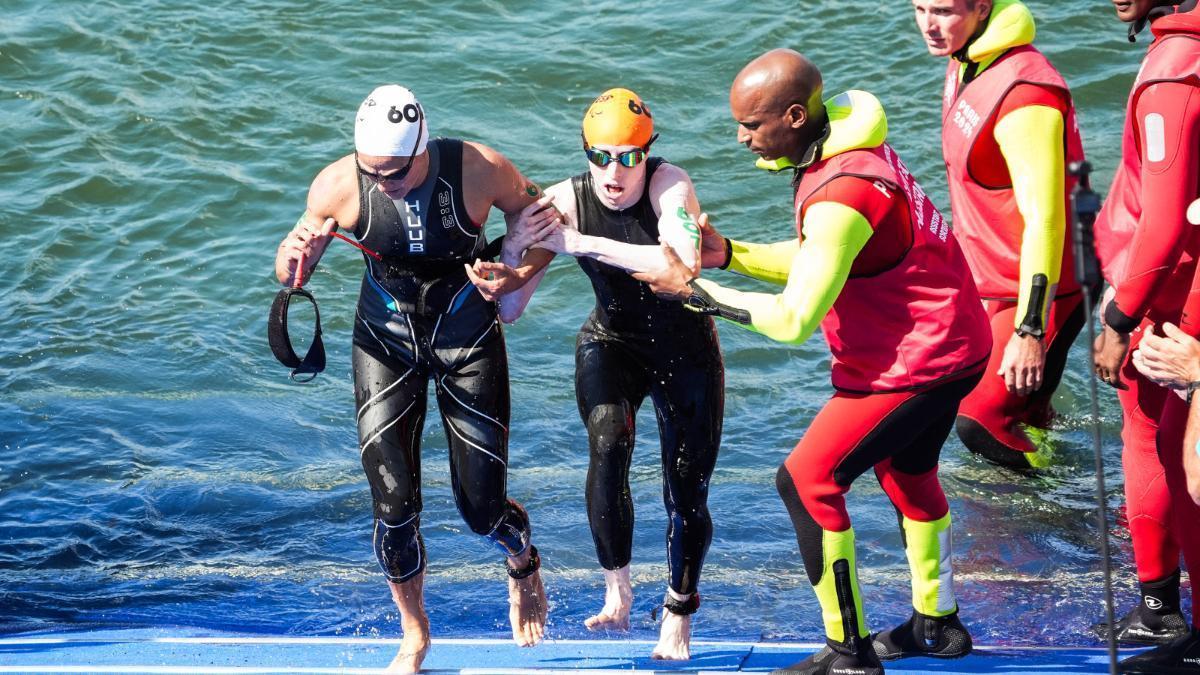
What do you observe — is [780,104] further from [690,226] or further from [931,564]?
[931,564]

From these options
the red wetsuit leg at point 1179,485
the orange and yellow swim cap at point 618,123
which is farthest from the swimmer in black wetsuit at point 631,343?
the red wetsuit leg at point 1179,485

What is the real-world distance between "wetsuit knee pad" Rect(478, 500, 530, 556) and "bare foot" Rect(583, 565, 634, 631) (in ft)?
1.14

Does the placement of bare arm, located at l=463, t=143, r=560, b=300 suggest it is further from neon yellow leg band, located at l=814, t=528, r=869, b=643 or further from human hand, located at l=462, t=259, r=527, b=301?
neon yellow leg band, located at l=814, t=528, r=869, b=643

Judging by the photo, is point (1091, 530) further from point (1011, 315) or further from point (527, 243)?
point (527, 243)

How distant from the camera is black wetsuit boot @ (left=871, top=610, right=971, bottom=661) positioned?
203 inches

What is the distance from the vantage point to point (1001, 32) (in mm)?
5891

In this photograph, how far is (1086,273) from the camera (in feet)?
11.6

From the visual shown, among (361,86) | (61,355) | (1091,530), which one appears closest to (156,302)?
(61,355)

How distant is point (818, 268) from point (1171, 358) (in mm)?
1087

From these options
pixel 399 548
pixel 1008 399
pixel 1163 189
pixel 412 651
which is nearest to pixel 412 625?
pixel 412 651

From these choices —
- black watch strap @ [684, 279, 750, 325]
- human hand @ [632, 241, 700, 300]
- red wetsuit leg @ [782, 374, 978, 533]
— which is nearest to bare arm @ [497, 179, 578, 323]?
Answer: human hand @ [632, 241, 700, 300]

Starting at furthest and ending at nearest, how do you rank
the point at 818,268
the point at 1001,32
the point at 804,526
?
the point at 1001,32 → the point at 804,526 → the point at 818,268

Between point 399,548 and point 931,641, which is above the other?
point 399,548

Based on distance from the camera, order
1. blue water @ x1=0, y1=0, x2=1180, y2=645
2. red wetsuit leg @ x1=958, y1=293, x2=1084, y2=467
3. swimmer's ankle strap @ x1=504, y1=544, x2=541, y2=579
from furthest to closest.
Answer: blue water @ x1=0, y1=0, x2=1180, y2=645 < red wetsuit leg @ x1=958, y1=293, x2=1084, y2=467 < swimmer's ankle strap @ x1=504, y1=544, x2=541, y2=579
